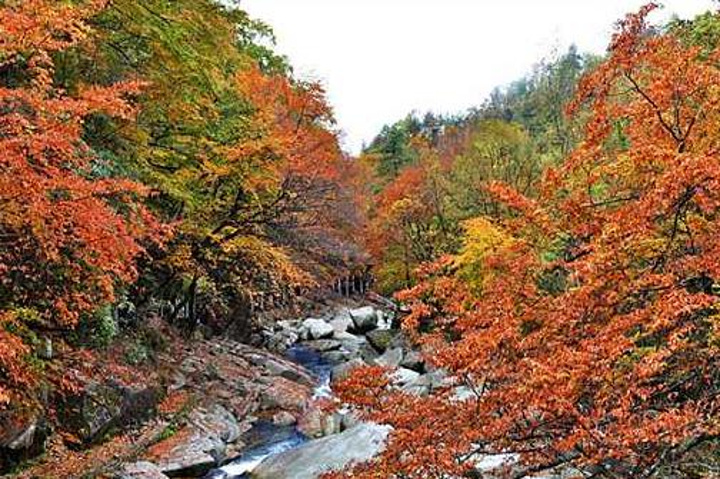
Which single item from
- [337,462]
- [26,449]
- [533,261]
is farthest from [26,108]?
[337,462]

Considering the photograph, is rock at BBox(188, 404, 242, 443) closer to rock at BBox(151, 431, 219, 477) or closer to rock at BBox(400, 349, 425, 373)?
rock at BBox(151, 431, 219, 477)

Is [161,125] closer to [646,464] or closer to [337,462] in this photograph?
[337,462]

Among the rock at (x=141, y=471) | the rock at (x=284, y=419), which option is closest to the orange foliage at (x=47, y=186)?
the rock at (x=141, y=471)

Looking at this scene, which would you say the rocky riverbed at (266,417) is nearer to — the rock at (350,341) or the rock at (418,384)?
the rock at (418,384)

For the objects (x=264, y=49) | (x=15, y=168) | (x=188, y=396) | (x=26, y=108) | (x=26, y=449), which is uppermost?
(x=264, y=49)

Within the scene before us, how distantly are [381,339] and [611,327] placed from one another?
1913 cm

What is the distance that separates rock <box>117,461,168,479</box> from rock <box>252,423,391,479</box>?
1.71 metres

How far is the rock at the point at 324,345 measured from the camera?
2506 centimetres

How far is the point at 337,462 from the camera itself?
9875mm

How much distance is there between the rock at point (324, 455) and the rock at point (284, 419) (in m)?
3.28

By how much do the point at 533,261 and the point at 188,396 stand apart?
9.79m

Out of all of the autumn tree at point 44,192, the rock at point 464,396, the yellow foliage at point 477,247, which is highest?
the autumn tree at point 44,192

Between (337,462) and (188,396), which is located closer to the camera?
(337,462)

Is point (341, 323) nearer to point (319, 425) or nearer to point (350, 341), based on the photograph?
point (350, 341)
